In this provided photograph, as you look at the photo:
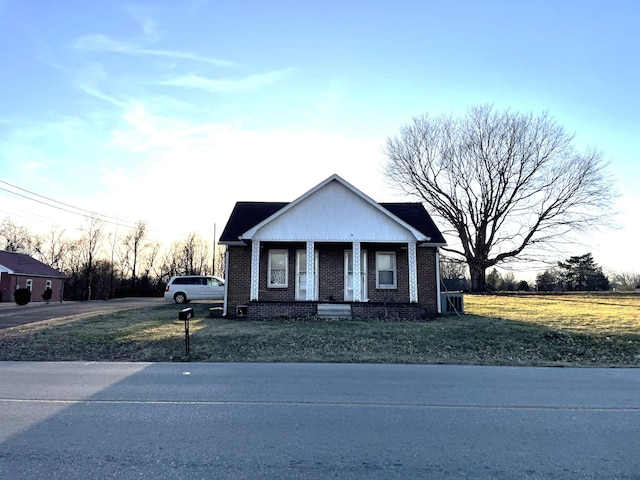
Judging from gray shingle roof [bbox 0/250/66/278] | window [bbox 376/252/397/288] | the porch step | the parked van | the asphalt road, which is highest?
gray shingle roof [bbox 0/250/66/278]

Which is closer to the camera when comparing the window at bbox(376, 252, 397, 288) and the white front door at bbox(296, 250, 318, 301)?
the white front door at bbox(296, 250, 318, 301)

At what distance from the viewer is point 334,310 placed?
17.2 m

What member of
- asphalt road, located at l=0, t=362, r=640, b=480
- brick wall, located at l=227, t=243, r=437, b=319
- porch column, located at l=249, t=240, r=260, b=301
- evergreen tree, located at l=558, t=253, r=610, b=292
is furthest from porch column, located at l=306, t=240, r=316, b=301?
evergreen tree, located at l=558, t=253, r=610, b=292

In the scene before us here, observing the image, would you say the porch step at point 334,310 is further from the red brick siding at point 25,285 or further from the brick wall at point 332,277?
the red brick siding at point 25,285

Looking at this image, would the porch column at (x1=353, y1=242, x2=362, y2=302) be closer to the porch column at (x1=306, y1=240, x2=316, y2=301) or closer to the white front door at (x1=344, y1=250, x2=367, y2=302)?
the white front door at (x1=344, y1=250, x2=367, y2=302)

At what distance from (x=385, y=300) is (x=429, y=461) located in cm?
1507

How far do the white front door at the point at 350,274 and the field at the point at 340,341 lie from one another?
325 centimetres

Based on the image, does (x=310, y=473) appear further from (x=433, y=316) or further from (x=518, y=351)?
(x=433, y=316)

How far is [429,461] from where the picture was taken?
4.12 metres

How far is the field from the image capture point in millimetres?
10516

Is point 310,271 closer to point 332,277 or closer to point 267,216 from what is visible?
point 332,277

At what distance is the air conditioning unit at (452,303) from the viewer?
19922 mm

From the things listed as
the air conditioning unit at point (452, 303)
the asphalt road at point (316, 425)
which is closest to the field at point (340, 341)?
the asphalt road at point (316, 425)

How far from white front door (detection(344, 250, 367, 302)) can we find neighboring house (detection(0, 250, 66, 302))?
3598 cm
